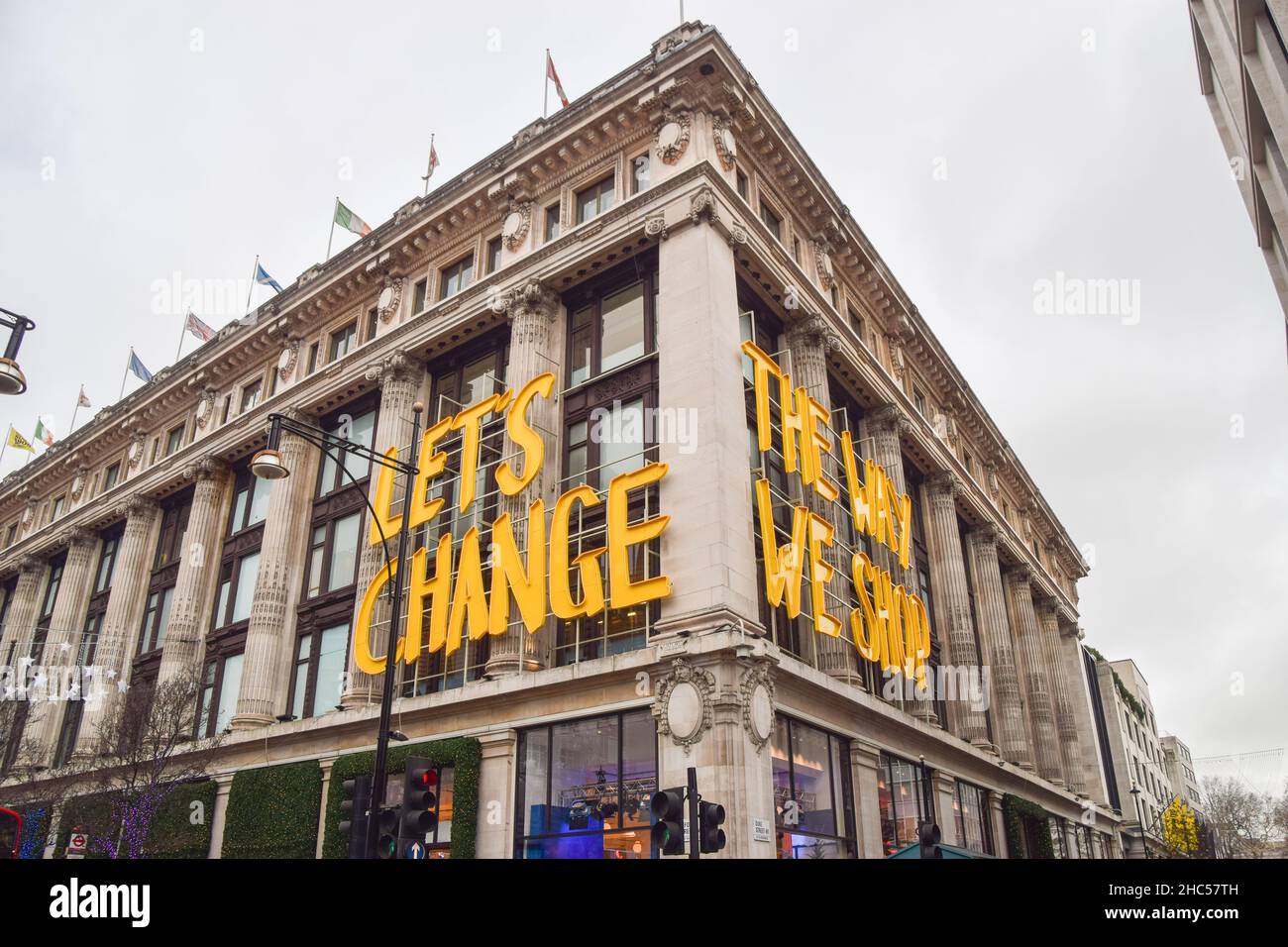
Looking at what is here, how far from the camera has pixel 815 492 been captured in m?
30.7

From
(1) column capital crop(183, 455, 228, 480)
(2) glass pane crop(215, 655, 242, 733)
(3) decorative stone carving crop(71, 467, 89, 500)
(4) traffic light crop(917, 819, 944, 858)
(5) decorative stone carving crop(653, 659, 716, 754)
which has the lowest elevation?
(4) traffic light crop(917, 819, 944, 858)

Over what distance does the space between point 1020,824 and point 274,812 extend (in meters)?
31.9

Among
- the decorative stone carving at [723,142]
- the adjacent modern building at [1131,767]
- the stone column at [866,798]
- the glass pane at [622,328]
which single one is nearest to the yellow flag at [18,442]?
the glass pane at [622,328]

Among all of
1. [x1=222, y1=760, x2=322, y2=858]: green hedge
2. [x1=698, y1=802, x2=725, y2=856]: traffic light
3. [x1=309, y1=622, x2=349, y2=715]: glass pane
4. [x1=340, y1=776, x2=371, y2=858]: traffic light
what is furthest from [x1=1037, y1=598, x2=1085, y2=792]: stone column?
[x1=340, y1=776, x2=371, y2=858]: traffic light

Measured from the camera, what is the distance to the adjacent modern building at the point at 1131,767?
222 feet

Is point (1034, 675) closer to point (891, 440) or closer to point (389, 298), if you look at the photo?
point (891, 440)

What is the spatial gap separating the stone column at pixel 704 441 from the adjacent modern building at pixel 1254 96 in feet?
44.9

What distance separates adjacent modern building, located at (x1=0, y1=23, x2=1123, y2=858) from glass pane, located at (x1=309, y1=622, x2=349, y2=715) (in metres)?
0.14

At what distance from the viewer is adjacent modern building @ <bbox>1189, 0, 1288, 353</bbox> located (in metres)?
16.3

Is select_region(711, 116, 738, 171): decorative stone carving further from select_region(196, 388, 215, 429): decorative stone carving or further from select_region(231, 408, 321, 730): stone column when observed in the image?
select_region(196, 388, 215, 429): decorative stone carving

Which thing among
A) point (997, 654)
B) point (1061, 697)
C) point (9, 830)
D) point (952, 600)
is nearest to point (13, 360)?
point (9, 830)

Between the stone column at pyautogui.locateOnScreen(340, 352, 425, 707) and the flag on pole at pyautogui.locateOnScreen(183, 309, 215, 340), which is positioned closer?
the stone column at pyautogui.locateOnScreen(340, 352, 425, 707)
